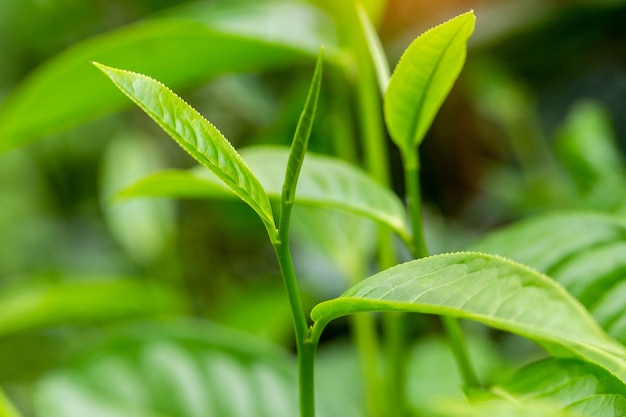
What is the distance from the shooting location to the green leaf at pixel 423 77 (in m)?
0.26

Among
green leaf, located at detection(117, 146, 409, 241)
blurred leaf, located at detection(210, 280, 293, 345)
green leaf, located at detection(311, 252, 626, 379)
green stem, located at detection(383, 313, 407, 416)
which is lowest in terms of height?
blurred leaf, located at detection(210, 280, 293, 345)

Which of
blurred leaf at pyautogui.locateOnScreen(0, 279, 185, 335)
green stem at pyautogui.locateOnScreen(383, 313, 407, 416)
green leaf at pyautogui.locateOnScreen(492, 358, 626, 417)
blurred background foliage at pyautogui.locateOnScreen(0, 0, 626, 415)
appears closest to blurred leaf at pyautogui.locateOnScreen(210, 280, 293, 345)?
blurred background foliage at pyautogui.locateOnScreen(0, 0, 626, 415)

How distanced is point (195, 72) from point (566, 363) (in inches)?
16.6

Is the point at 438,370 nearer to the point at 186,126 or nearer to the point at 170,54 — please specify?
the point at 170,54

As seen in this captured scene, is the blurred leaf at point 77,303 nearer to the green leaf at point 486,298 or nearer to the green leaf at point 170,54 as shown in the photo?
the green leaf at point 170,54

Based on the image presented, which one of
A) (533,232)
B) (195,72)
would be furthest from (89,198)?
(533,232)

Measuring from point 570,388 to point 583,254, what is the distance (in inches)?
4.4

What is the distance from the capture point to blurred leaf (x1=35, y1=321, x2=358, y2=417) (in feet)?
1.83

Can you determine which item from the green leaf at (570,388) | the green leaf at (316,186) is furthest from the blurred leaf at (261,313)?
the green leaf at (570,388)

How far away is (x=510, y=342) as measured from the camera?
2.97 feet

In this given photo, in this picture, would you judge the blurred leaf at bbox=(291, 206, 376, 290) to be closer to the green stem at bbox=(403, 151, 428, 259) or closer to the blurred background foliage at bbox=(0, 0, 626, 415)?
the blurred background foliage at bbox=(0, 0, 626, 415)

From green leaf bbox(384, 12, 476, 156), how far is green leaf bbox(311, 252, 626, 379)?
83 mm

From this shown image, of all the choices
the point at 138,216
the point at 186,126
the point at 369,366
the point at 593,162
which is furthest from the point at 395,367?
the point at 138,216

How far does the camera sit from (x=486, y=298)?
0.70 ft
